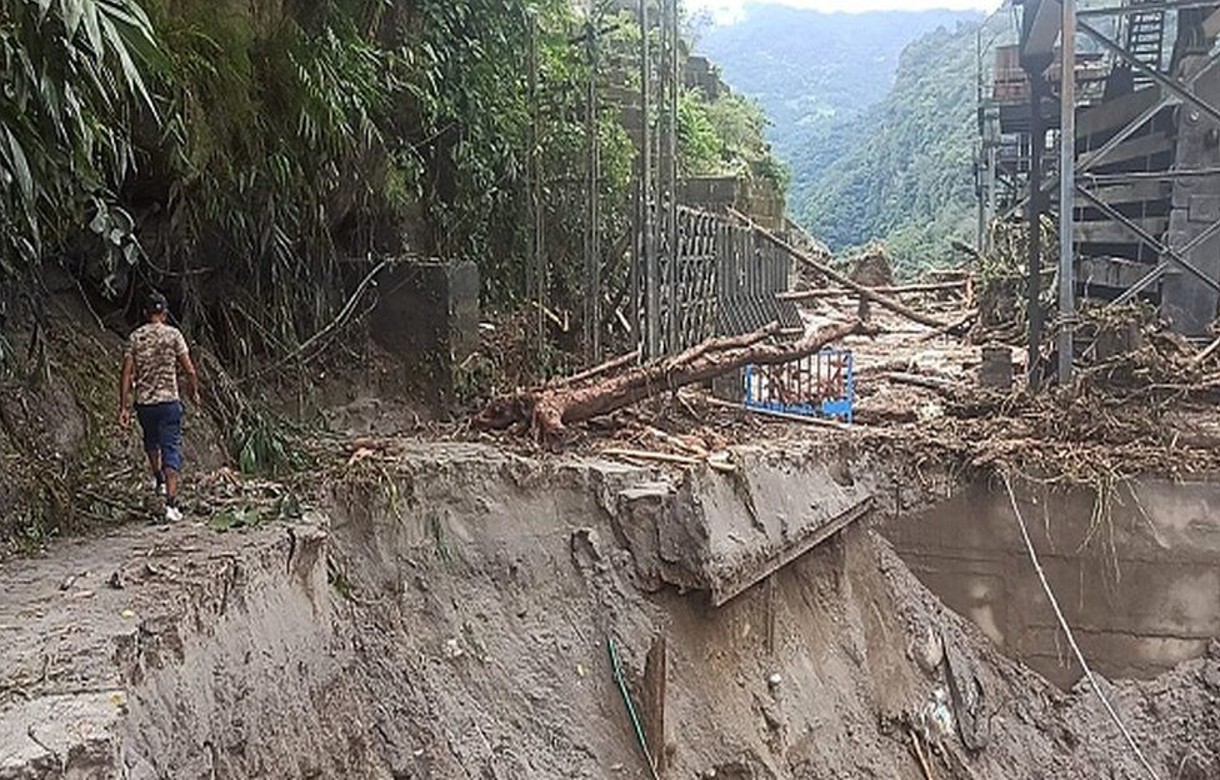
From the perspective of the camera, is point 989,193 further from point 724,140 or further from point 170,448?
point 170,448

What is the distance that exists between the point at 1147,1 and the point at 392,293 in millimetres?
6890

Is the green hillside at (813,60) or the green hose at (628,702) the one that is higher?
the green hillside at (813,60)

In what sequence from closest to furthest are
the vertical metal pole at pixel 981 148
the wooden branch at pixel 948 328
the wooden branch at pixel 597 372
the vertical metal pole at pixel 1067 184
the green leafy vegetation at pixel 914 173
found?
the wooden branch at pixel 597 372 → the vertical metal pole at pixel 1067 184 → the wooden branch at pixel 948 328 → the vertical metal pole at pixel 981 148 → the green leafy vegetation at pixel 914 173

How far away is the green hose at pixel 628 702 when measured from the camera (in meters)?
6.68

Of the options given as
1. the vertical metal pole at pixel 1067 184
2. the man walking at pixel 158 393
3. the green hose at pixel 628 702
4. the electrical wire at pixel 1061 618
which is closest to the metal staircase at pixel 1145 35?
the vertical metal pole at pixel 1067 184

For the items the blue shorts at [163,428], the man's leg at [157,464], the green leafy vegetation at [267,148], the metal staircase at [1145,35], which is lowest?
the man's leg at [157,464]

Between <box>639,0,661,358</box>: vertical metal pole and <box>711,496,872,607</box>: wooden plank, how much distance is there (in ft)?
6.97

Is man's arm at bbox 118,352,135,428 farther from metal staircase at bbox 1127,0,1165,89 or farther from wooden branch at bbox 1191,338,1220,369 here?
metal staircase at bbox 1127,0,1165,89

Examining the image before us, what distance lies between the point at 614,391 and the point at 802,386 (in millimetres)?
3008

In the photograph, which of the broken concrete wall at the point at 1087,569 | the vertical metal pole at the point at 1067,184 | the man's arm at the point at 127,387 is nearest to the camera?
the man's arm at the point at 127,387

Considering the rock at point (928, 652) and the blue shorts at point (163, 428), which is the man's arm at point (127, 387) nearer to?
the blue shorts at point (163, 428)

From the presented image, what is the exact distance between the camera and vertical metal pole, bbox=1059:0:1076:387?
357 inches

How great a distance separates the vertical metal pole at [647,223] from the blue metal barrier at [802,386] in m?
1.11

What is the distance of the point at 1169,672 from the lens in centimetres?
816
